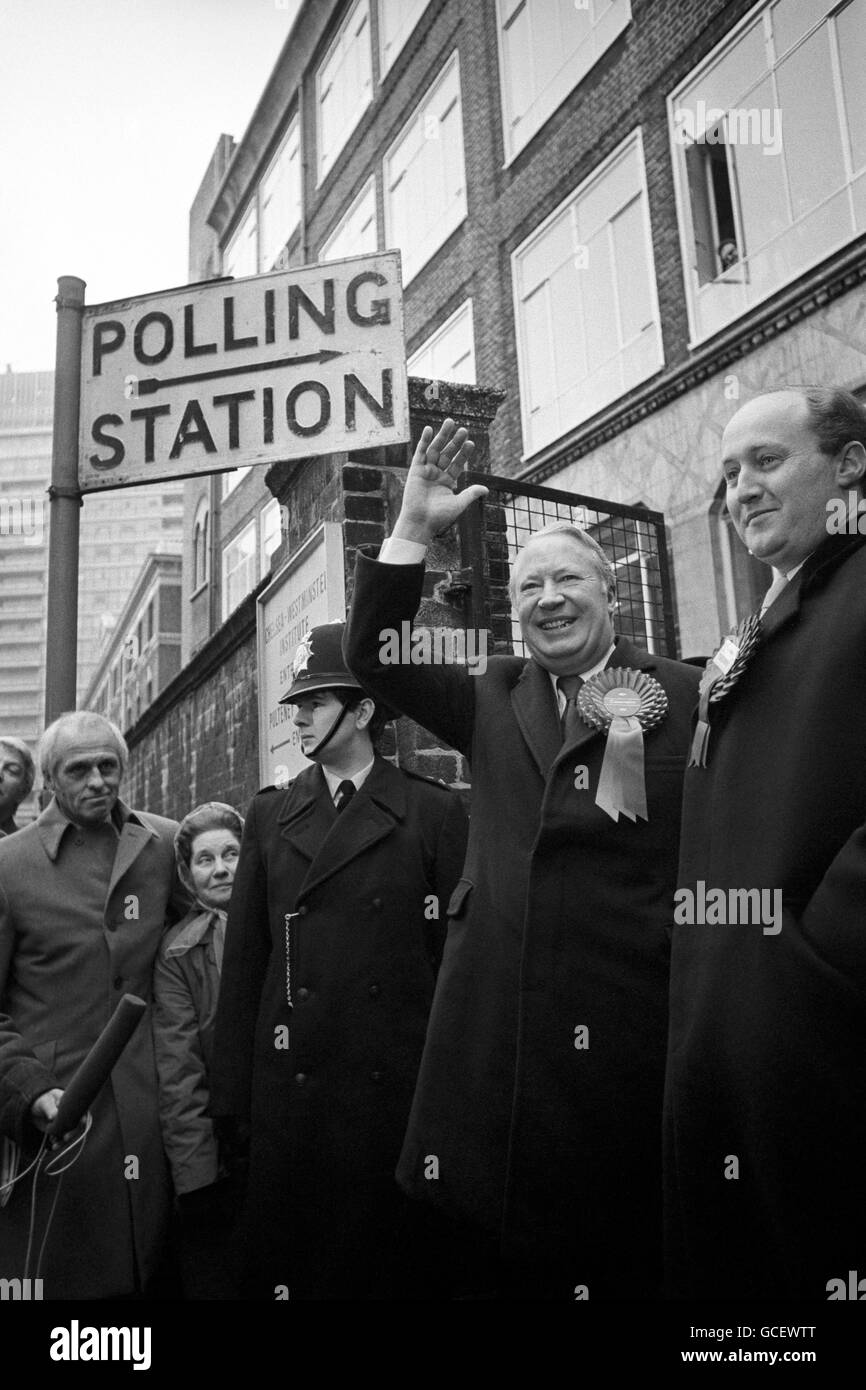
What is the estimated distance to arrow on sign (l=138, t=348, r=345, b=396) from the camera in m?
3.97

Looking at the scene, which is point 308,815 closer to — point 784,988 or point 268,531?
point 784,988

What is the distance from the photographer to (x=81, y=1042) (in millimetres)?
2877

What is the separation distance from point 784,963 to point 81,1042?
209cm

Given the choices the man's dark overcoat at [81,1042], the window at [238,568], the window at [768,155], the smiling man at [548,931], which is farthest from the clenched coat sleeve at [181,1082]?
the window at [238,568]

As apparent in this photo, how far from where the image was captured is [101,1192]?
2.83 metres

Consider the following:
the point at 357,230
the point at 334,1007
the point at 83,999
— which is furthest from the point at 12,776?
the point at 357,230

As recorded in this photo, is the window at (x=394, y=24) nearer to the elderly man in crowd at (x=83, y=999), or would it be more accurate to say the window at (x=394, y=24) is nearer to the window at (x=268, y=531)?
the window at (x=268, y=531)

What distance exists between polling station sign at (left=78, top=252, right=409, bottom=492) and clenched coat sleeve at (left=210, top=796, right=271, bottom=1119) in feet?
5.14

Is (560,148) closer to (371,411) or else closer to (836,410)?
(371,411)

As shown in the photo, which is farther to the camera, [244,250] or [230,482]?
[230,482]

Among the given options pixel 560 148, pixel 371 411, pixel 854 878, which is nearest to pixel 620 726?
pixel 854 878

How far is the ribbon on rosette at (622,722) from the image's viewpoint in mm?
2152

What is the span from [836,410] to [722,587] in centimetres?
880

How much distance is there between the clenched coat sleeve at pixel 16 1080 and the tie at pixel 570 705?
158 centimetres
